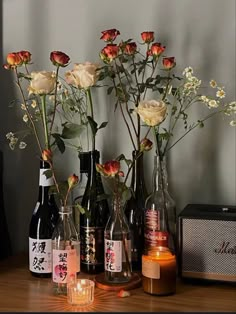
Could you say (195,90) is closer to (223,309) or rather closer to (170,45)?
(170,45)

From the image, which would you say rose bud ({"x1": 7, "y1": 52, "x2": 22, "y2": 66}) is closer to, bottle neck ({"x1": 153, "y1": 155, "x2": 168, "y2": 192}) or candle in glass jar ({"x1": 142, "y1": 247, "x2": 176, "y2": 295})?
bottle neck ({"x1": 153, "y1": 155, "x2": 168, "y2": 192})

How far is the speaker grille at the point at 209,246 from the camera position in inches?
47.2

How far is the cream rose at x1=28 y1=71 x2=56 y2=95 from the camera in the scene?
1.23 metres

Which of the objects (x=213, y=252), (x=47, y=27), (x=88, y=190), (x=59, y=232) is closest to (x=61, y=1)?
(x=47, y=27)

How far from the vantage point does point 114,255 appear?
1.22m

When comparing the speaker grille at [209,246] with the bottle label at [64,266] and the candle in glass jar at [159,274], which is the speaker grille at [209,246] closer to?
the candle in glass jar at [159,274]

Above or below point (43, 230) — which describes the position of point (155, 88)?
above

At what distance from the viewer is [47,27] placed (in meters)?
1.52

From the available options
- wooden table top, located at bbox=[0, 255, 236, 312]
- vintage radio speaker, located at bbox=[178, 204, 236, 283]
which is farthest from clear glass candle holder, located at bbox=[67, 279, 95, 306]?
vintage radio speaker, located at bbox=[178, 204, 236, 283]

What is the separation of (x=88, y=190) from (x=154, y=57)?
0.39 m

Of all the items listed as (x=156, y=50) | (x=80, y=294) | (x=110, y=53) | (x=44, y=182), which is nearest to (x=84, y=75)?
(x=110, y=53)

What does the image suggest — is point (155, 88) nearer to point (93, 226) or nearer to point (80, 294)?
point (93, 226)

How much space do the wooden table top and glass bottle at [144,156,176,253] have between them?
12cm

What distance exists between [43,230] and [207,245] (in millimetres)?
417
